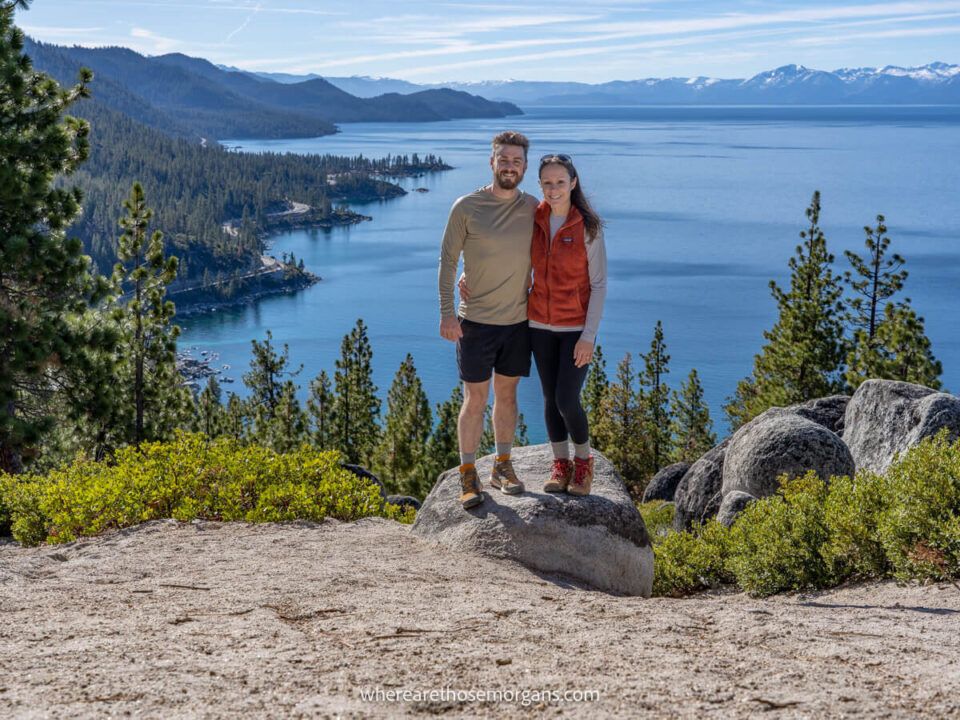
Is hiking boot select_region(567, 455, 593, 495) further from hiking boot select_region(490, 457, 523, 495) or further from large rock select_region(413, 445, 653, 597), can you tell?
hiking boot select_region(490, 457, 523, 495)

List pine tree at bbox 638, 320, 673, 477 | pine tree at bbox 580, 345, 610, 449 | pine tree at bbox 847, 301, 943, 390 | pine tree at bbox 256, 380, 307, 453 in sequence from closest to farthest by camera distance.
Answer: pine tree at bbox 847, 301, 943, 390, pine tree at bbox 256, 380, 307, 453, pine tree at bbox 638, 320, 673, 477, pine tree at bbox 580, 345, 610, 449

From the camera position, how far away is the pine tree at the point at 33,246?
16.5 metres

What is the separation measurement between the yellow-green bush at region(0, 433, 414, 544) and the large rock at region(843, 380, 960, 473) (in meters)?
10.1

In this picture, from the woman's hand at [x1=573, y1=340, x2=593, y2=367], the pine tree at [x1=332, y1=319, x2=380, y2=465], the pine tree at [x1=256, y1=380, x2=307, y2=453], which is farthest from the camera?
the pine tree at [x1=332, y1=319, x2=380, y2=465]

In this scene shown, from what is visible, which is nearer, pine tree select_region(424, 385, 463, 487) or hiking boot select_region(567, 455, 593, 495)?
hiking boot select_region(567, 455, 593, 495)

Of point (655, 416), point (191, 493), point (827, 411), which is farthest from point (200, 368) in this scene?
point (191, 493)

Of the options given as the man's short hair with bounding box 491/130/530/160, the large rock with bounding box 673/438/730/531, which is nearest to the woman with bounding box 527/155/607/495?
the man's short hair with bounding box 491/130/530/160

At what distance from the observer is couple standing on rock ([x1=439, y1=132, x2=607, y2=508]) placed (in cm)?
725

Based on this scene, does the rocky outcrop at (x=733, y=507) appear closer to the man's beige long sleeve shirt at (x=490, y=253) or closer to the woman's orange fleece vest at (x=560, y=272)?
the woman's orange fleece vest at (x=560, y=272)

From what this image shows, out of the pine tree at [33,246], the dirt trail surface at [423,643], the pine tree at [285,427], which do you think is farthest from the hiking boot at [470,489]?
the pine tree at [285,427]

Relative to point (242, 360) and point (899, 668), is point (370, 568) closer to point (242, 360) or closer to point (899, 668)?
point (899, 668)

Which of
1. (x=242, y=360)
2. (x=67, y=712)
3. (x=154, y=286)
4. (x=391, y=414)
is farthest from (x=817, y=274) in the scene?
(x=242, y=360)

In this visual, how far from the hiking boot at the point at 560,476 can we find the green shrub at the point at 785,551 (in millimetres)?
1873

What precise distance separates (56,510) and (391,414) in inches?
1741
